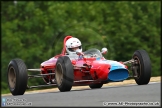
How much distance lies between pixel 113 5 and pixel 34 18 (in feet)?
36.6

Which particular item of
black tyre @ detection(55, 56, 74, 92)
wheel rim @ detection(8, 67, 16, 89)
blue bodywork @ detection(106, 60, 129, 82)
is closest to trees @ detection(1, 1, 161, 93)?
wheel rim @ detection(8, 67, 16, 89)

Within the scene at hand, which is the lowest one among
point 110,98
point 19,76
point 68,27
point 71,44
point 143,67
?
point 110,98

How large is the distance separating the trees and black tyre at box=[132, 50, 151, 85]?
32075 millimetres

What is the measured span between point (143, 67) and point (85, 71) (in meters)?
1.58

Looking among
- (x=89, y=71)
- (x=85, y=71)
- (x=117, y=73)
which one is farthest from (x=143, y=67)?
(x=85, y=71)

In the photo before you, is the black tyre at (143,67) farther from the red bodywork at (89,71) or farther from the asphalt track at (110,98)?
the red bodywork at (89,71)

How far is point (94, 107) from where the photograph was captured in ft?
40.2

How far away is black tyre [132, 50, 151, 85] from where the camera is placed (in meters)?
15.7

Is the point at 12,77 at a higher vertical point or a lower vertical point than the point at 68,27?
lower

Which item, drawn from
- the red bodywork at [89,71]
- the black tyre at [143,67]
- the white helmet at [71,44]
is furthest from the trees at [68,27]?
the black tyre at [143,67]

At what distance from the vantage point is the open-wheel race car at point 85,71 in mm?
15031

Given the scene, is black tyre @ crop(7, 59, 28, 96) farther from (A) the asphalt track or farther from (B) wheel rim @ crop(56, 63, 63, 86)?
(B) wheel rim @ crop(56, 63, 63, 86)

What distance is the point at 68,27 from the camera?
52.2 metres

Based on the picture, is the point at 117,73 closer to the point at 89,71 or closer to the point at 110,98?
the point at 110,98
